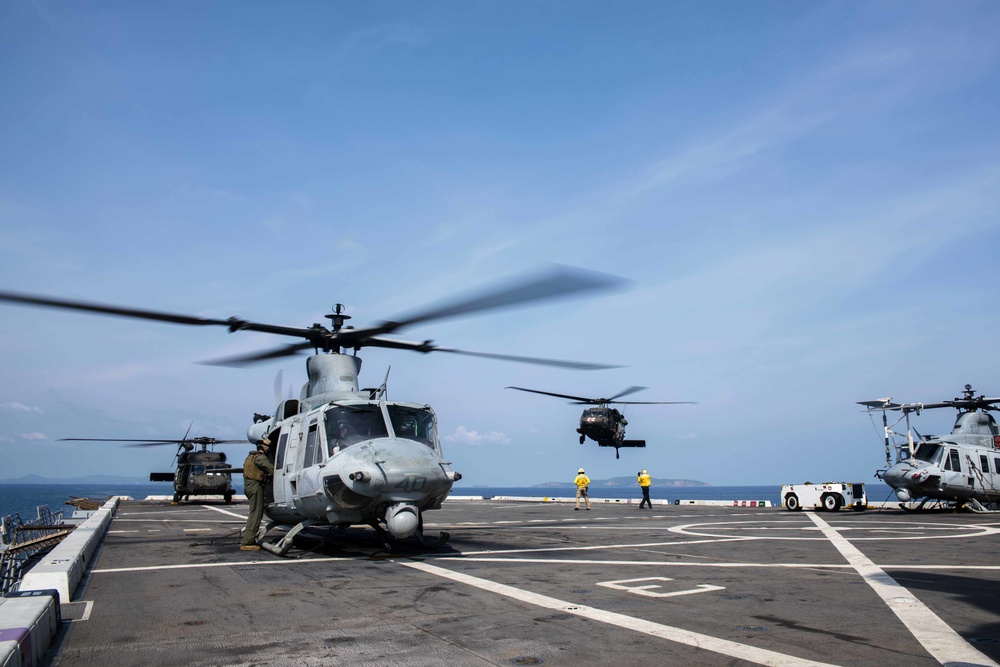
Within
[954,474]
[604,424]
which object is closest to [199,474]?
[604,424]

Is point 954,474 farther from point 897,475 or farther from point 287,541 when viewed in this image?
point 287,541

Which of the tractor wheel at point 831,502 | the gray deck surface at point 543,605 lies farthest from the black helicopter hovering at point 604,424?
the gray deck surface at point 543,605

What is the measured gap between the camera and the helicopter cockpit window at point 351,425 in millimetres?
12219

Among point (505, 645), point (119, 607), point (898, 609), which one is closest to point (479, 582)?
point (505, 645)

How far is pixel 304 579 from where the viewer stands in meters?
9.54

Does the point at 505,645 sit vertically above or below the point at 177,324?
below

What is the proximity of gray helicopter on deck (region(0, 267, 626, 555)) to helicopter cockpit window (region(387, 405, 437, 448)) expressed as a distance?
19 mm

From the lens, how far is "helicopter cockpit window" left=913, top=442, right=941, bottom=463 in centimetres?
2586

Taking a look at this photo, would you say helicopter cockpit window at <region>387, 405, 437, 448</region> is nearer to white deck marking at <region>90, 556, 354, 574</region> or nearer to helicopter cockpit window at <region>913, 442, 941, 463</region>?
white deck marking at <region>90, 556, 354, 574</region>

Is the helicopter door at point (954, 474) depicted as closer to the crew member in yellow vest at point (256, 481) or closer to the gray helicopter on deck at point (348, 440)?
the gray helicopter on deck at point (348, 440)

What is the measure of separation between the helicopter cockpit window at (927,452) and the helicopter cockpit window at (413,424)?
21679 mm

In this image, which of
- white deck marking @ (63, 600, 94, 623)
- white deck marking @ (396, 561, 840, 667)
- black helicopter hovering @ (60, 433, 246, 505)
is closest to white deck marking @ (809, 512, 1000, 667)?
white deck marking @ (396, 561, 840, 667)

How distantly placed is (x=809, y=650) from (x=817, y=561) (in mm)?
6372

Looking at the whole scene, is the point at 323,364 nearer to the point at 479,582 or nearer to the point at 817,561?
the point at 479,582
